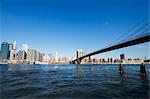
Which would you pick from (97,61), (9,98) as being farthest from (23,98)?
(97,61)

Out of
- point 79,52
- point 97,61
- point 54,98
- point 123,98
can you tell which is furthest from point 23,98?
point 97,61

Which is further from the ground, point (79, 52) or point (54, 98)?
point (79, 52)

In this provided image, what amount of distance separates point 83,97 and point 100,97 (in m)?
1.30

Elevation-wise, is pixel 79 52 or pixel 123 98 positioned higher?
pixel 79 52

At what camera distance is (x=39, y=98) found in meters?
11.7

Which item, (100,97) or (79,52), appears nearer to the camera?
(100,97)

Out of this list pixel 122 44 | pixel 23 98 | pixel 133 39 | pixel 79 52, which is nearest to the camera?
pixel 23 98

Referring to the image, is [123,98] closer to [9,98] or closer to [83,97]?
[83,97]

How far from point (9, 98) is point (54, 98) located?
3.29 m

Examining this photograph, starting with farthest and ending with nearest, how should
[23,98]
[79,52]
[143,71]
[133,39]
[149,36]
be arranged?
[79,52] < [133,39] < [149,36] < [143,71] < [23,98]

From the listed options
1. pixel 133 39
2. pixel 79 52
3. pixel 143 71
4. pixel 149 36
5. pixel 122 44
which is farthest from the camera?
pixel 79 52

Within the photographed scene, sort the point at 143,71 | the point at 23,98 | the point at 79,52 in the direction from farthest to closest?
the point at 79,52 → the point at 143,71 → the point at 23,98

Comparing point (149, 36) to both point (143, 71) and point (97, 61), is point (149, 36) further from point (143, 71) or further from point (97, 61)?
point (97, 61)

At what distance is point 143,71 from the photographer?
96.3 ft
